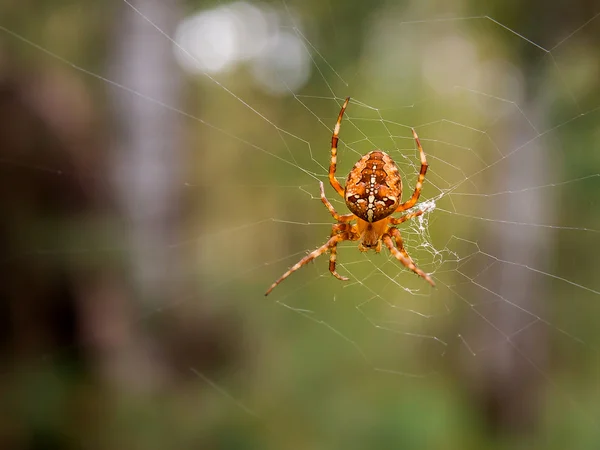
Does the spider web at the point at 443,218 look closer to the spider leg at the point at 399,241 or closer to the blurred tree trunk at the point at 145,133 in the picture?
the blurred tree trunk at the point at 145,133

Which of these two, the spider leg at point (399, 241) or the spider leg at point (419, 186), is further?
the spider leg at point (399, 241)

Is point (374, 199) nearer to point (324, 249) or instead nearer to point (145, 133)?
point (324, 249)

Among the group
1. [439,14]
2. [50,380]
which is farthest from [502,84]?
[50,380]

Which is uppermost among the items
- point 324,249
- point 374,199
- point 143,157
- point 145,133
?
point 145,133

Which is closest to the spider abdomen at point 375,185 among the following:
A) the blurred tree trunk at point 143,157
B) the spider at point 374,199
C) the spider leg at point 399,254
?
the spider at point 374,199

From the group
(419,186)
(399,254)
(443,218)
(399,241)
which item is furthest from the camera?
(443,218)

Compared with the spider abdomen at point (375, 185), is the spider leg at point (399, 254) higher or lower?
lower

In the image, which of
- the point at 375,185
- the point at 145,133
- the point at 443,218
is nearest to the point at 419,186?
the point at 375,185
